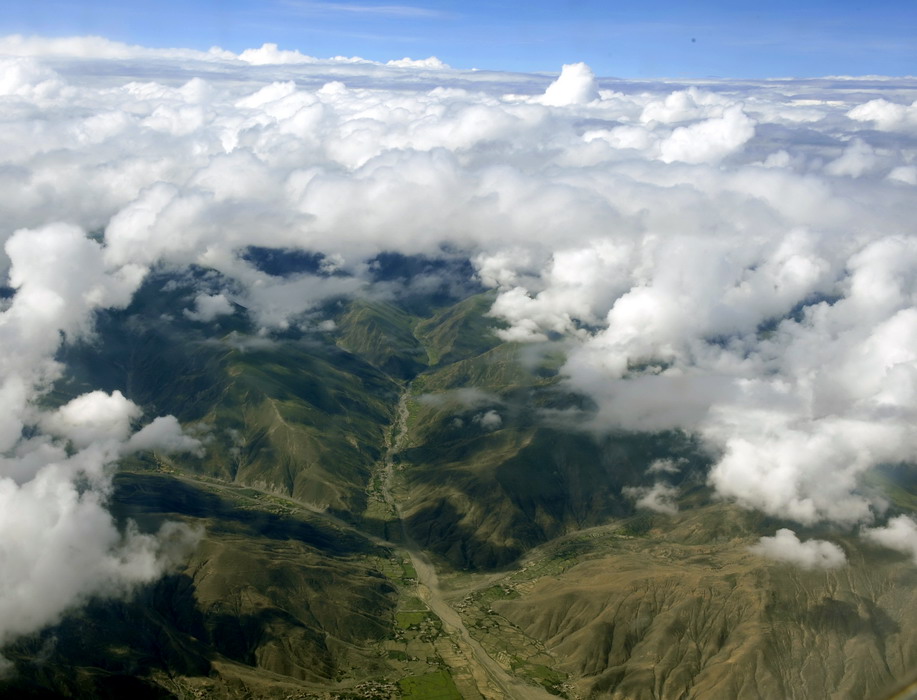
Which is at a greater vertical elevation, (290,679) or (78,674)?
(78,674)

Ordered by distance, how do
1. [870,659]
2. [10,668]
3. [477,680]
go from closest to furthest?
[10,668], [870,659], [477,680]

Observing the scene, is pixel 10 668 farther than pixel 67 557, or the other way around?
pixel 67 557

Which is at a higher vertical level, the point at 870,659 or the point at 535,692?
the point at 870,659

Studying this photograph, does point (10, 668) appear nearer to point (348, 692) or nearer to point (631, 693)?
point (348, 692)

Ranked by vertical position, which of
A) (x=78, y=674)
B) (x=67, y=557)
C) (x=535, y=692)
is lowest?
(x=535, y=692)

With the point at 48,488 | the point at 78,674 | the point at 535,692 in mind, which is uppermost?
the point at 48,488

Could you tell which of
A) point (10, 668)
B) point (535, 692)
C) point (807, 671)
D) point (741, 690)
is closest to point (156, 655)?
point (10, 668)

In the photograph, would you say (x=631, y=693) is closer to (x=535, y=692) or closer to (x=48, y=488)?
(x=535, y=692)

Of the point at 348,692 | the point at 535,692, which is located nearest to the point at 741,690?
the point at 535,692

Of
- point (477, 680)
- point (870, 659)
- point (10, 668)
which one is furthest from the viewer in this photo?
point (477, 680)
